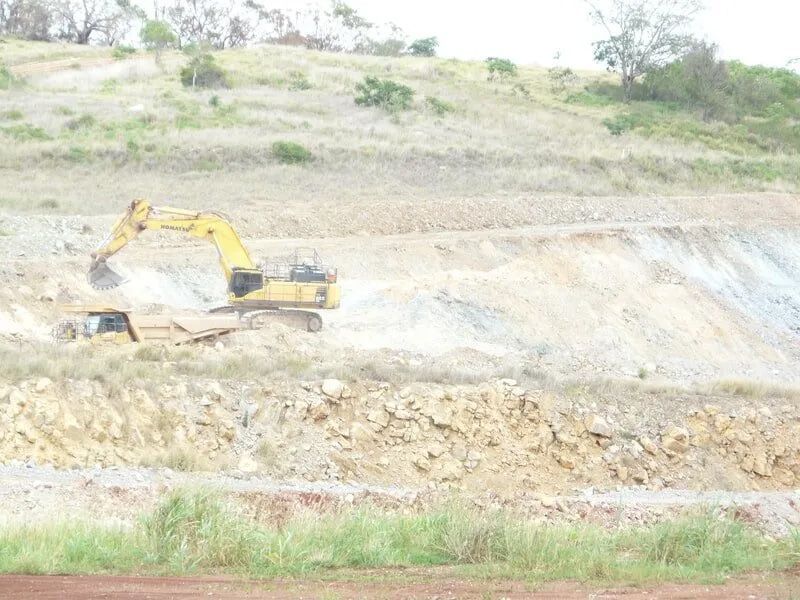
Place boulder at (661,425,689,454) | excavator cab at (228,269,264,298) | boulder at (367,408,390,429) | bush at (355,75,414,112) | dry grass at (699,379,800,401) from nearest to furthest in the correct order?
→ 1. boulder at (367,408,390,429)
2. boulder at (661,425,689,454)
3. dry grass at (699,379,800,401)
4. excavator cab at (228,269,264,298)
5. bush at (355,75,414,112)

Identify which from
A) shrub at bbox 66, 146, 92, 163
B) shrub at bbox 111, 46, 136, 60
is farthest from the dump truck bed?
shrub at bbox 111, 46, 136, 60

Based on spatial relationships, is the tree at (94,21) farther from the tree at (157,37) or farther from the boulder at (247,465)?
the boulder at (247,465)

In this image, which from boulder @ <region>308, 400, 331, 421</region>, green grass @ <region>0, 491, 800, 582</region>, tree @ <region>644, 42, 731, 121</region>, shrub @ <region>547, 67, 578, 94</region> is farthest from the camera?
shrub @ <region>547, 67, 578, 94</region>

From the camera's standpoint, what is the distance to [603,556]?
1020cm

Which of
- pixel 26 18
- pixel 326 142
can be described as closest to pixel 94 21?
pixel 26 18

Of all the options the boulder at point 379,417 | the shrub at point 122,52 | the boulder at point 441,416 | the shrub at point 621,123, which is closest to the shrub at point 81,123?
the shrub at point 621,123

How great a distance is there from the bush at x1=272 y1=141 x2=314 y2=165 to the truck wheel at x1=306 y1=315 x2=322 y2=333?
14.9 metres

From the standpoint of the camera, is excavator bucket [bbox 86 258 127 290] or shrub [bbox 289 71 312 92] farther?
shrub [bbox 289 71 312 92]

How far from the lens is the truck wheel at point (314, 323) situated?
84.3ft

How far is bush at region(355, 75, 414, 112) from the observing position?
169 feet

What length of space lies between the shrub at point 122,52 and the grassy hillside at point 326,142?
5.11 meters

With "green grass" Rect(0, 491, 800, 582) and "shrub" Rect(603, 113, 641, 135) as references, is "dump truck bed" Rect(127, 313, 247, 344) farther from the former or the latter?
"shrub" Rect(603, 113, 641, 135)

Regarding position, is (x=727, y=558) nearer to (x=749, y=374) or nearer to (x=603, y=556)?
(x=603, y=556)

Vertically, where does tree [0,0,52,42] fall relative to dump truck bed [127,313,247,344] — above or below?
above
